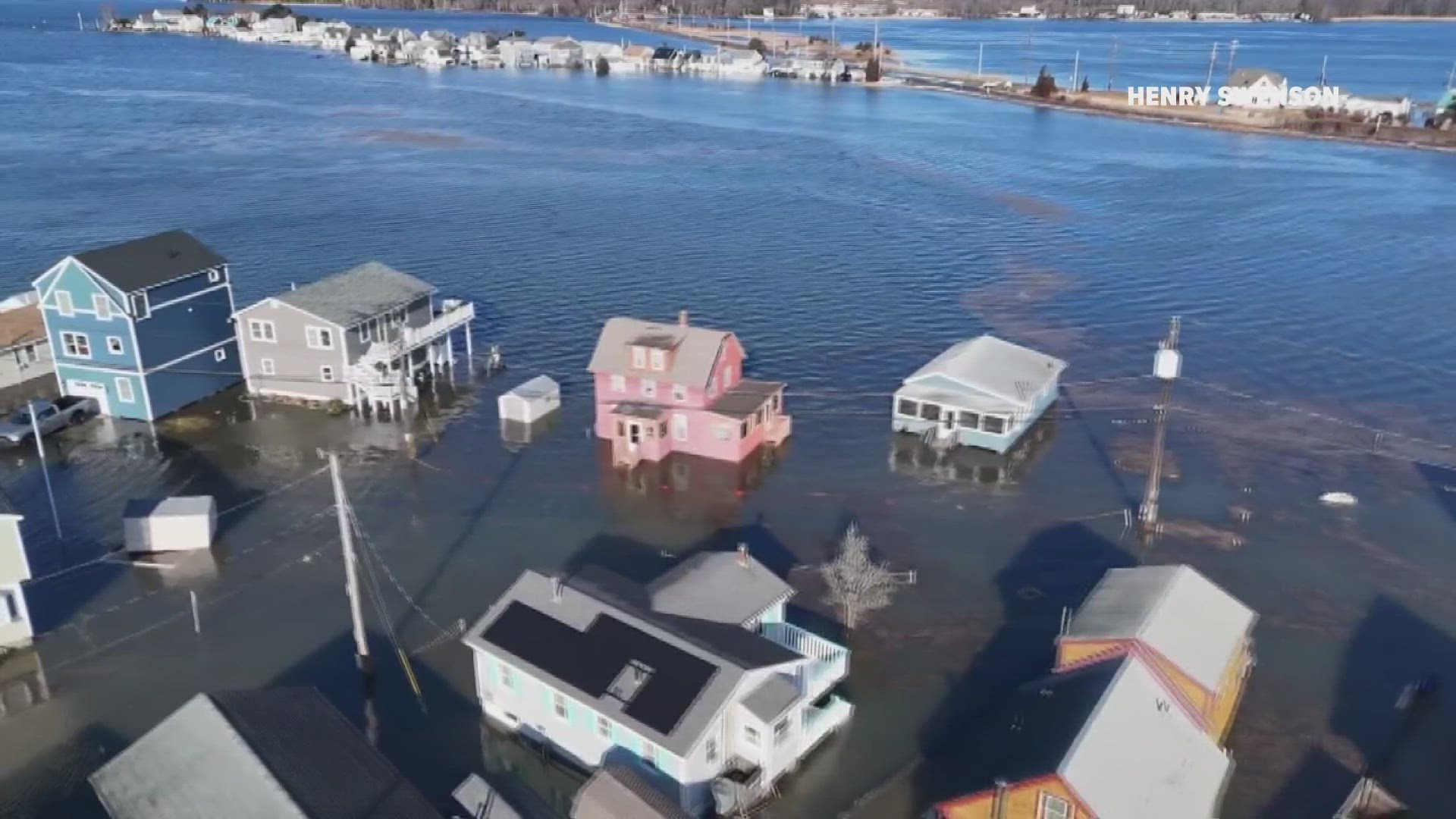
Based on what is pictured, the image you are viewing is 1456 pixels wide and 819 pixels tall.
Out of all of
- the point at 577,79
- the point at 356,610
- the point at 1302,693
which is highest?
the point at 577,79

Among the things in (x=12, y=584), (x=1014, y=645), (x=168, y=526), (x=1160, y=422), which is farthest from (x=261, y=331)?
(x=1160, y=422)

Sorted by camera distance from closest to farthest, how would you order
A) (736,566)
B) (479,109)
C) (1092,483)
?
(736,566), (1092,483), (479,109)

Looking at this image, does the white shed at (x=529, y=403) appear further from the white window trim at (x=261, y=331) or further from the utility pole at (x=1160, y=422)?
the utility pole at (x=1160, y=422)

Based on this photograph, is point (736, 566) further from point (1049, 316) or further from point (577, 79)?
point (577, 79)

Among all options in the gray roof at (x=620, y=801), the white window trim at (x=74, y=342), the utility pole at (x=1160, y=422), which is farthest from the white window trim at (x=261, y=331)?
the utility pole at (x=1160, y=422)

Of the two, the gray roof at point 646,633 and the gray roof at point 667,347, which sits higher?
the gray roof at point 667,347

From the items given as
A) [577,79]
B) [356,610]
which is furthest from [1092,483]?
[577,79]

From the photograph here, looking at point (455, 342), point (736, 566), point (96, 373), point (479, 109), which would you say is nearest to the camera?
point (736, 566)
